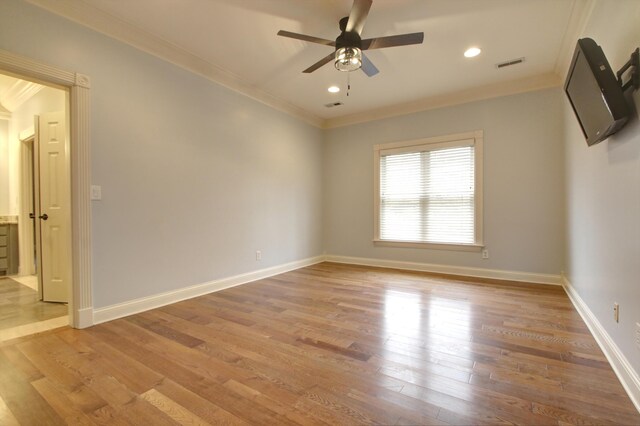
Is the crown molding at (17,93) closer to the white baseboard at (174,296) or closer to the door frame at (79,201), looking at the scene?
the door frame at (79,201)

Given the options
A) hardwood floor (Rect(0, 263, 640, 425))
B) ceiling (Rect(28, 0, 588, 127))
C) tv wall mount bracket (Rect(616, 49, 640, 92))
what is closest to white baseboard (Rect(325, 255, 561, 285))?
hardwood floor (Rect(0, 263, 640, 425))

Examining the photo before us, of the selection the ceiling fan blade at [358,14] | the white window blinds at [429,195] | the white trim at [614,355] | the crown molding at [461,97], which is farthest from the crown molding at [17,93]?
the white trim at [614,355]

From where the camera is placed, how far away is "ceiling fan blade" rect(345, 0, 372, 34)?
2084 mm

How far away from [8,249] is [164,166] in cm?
372

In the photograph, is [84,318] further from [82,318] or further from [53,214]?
[53,214]

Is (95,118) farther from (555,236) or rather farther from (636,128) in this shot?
(555,236)

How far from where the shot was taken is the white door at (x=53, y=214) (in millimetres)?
3297

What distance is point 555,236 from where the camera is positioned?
3.83m

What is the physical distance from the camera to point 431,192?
15.4 feet

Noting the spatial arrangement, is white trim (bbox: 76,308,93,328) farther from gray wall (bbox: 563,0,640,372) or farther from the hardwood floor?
gray wall (bbox: 563,0,640,372)

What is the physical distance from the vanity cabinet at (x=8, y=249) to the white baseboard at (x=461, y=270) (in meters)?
5.33

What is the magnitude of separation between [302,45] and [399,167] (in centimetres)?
264

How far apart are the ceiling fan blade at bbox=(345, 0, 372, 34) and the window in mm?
2770

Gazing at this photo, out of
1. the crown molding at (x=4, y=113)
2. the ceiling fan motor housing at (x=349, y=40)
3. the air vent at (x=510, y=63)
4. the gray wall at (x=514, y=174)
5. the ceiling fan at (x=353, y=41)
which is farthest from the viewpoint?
the crown molding at (x=4, y=113)
